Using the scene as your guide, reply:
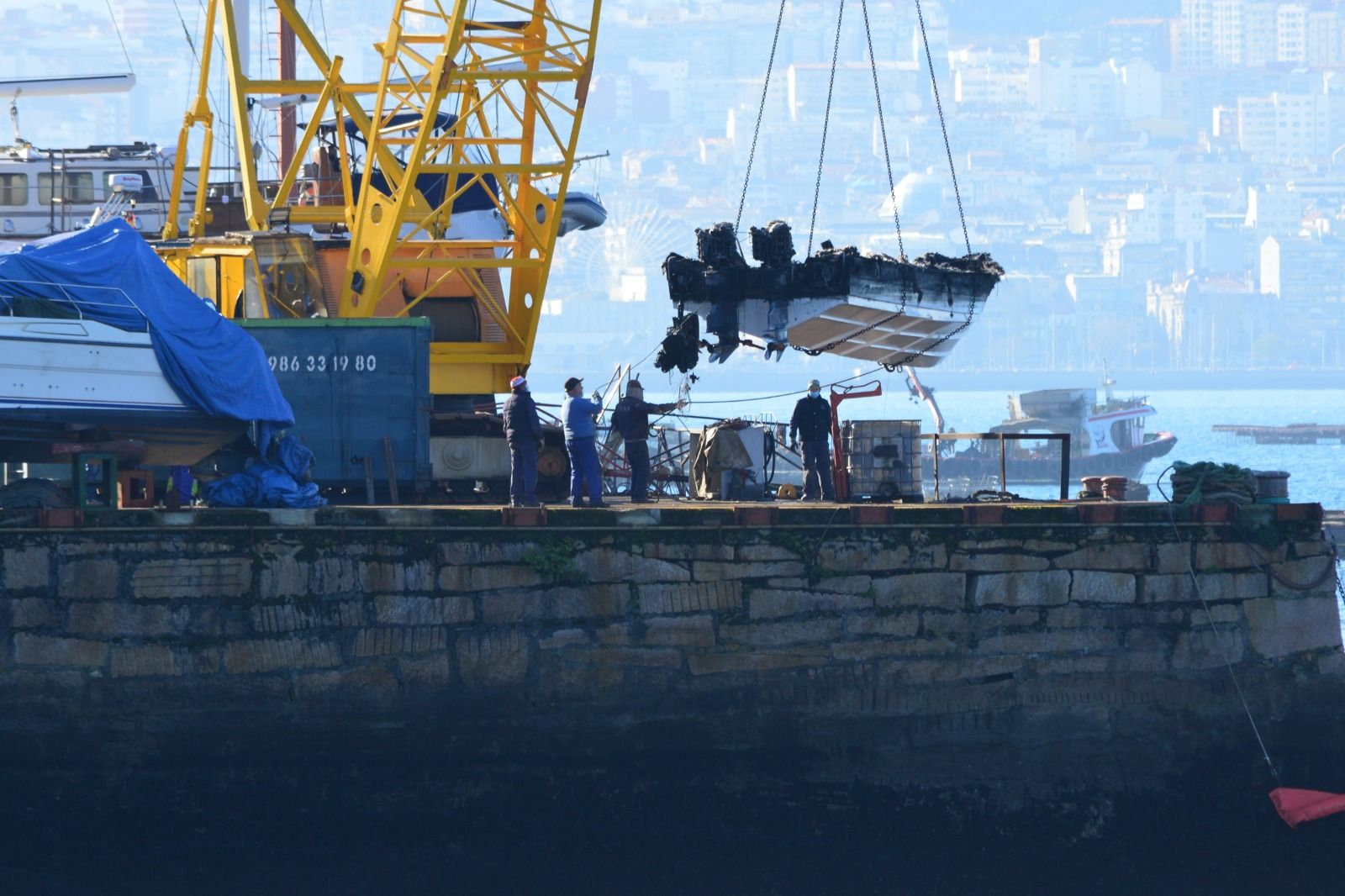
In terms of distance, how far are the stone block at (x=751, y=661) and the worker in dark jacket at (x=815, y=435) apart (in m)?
4.06

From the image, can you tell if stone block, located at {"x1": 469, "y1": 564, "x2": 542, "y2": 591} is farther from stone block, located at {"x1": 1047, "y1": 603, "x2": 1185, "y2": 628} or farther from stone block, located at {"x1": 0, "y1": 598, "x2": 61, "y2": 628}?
stone block, located at {"x1": 1047, "y1": 603, "x2": 1185, "y2": 628}

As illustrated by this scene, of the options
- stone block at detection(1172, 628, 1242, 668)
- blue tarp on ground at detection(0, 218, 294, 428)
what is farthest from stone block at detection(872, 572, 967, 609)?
blue tarp on ground at detection(0, 218, 294, 428)

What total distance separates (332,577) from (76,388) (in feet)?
9.83

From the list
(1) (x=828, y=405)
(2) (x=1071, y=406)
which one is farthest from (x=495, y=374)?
(2) (x=1071, y=406)

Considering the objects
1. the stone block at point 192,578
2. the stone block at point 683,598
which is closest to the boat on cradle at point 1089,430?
the stone block at point 683,598

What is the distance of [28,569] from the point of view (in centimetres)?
1559

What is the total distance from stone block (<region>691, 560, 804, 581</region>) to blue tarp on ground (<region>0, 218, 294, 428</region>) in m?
4.41

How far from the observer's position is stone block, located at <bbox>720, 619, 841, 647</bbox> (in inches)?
630

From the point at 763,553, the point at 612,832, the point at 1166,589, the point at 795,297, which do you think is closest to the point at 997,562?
the point at 1166,589

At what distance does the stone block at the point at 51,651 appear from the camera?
51.2 ft

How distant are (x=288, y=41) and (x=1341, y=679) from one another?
2559 cm

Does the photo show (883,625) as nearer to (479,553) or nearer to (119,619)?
(479,553)

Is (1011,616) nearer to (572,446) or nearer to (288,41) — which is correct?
(572,446)

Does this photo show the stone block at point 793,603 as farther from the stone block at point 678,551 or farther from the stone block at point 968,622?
the stone block at point 968,622
